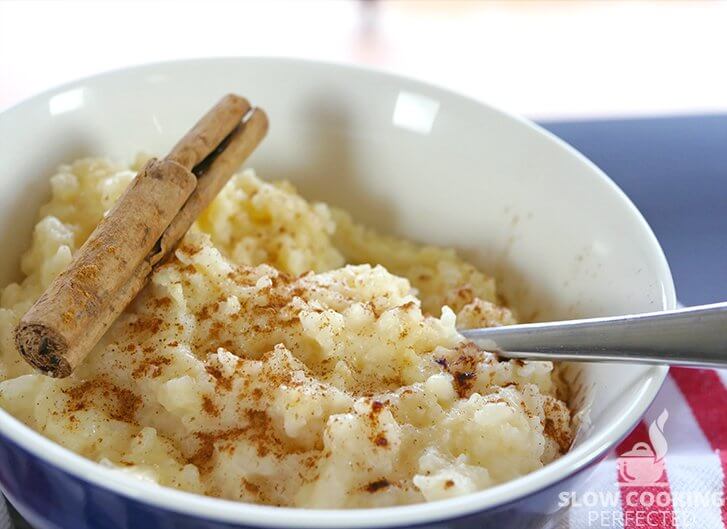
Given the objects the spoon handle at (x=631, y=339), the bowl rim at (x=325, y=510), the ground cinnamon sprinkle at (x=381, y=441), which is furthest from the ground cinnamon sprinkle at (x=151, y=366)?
the spoon handle at (x=631, y=339)

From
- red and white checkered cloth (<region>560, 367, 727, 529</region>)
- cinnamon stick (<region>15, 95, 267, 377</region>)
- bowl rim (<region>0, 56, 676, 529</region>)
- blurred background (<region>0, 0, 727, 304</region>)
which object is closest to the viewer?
bowl rim (<region>0, 56, 676, 529</region>)

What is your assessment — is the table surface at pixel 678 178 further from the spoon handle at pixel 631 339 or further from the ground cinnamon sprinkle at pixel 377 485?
the ground cinnamon sprinkle at pixel 377 485

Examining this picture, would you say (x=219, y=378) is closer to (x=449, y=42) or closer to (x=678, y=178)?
(x=678, y=178)

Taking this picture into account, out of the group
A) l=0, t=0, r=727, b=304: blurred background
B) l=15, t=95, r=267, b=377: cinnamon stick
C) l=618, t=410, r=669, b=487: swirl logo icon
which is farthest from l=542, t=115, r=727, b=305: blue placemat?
l=15, t=95, r=267, b=377: cinnamon stick

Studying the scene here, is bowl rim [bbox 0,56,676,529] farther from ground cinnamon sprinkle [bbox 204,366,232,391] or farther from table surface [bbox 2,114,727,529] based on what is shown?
table surface [bbox 2,114,727,529]

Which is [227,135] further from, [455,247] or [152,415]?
[152,415]

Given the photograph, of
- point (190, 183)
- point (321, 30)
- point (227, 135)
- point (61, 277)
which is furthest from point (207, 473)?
point (321, 30)
